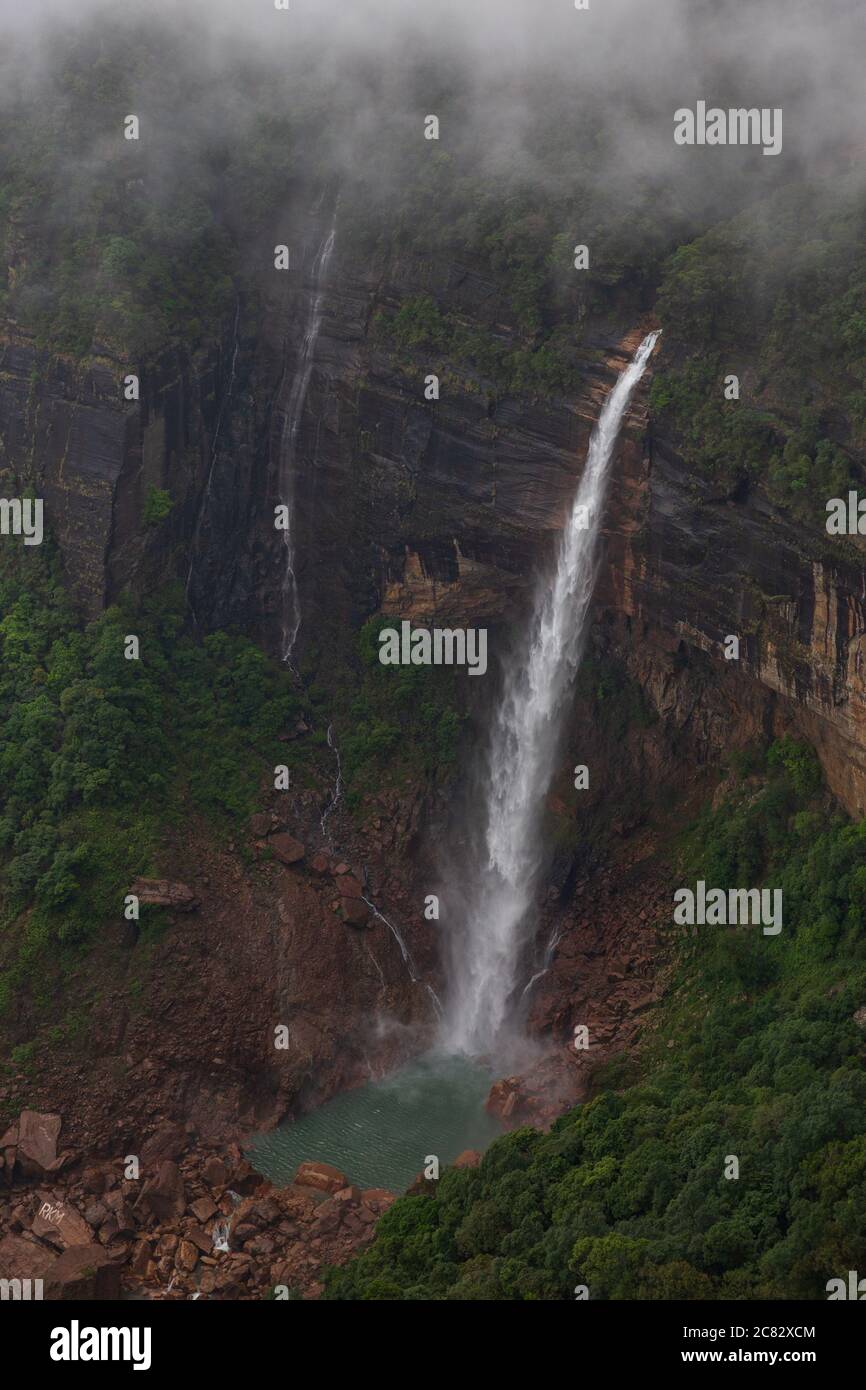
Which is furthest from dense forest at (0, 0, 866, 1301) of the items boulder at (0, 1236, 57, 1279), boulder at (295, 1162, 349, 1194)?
boulder at (0, 1236, 57, 1279)

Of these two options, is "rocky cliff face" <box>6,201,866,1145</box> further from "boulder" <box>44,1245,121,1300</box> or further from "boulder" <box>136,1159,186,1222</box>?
"boulder" <box>44,1245,121,1300</box>

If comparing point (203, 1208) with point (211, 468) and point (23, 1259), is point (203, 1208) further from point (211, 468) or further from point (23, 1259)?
point (211, 468)

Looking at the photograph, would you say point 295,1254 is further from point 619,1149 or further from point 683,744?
point 683,744

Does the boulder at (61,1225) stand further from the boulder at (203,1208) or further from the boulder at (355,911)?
the boulder at (355,911)

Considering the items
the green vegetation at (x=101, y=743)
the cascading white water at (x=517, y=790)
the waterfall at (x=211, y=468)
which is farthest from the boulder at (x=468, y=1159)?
the waterfall at (x=211, y=468)

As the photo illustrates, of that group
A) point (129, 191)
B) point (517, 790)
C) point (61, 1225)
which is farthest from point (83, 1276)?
point (129, 191)

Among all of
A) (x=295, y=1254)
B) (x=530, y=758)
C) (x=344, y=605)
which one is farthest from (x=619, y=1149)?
(x=344, y=605)
